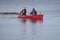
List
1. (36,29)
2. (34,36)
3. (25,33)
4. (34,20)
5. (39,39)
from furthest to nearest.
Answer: (34,20)
(36,29)
(25,33)
(34,36)
(39,39)

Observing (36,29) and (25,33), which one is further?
(36,29)

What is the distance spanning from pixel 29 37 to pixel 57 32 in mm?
3359

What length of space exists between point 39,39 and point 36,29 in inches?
248

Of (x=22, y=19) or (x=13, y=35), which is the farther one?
(x=22, y=19)

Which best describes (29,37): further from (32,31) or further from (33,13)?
(33,13)

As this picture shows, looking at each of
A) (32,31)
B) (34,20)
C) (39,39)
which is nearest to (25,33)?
(32,31)

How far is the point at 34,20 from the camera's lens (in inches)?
1544

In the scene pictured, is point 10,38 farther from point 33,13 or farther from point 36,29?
point 33,13

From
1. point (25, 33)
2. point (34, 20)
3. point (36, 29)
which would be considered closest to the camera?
point (25, 33)

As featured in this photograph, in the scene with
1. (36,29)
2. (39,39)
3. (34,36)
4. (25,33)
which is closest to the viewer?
(39,39)

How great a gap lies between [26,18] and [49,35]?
46.5 feet

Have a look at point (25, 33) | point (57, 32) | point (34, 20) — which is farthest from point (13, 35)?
point (34, 20)

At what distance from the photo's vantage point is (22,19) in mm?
40562

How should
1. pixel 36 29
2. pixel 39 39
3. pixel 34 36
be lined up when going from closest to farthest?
pixel 39 39 → pixel 34 36 → pixel 36 29
